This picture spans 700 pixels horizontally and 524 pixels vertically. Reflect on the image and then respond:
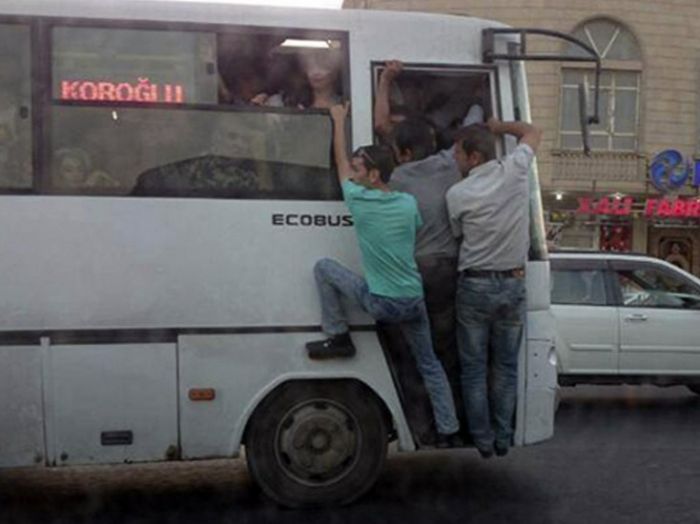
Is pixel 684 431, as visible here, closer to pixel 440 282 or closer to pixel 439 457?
pixel 439 457

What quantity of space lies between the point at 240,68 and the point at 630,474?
3.94 meters

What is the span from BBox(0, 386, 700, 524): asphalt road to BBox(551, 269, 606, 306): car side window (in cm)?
242

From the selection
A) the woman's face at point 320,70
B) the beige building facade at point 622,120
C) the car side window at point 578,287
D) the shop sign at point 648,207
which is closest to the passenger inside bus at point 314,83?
the woman's face at point 320,70

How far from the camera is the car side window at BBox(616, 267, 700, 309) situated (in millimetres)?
10641

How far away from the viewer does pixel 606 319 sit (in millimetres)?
10445

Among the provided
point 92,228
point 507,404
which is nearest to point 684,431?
point 507,404

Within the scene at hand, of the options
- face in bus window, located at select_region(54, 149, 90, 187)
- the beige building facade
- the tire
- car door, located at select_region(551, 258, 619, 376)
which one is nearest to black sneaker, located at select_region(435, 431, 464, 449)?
the tire

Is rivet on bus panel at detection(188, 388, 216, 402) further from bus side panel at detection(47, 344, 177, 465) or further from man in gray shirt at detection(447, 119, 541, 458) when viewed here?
man in gray shirt at detection(447, 119, 541, 458)

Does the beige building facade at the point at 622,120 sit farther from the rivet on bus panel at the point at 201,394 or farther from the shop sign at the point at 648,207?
the rivet on bus panel at the point at 201,394

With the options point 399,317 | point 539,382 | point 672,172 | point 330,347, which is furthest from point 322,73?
point 672,172

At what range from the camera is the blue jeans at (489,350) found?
18.8 feet

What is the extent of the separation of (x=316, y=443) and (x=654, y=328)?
19.0ft

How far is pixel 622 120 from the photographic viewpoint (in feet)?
97.8

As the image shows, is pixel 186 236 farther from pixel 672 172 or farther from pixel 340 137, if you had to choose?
pixel 672 172
